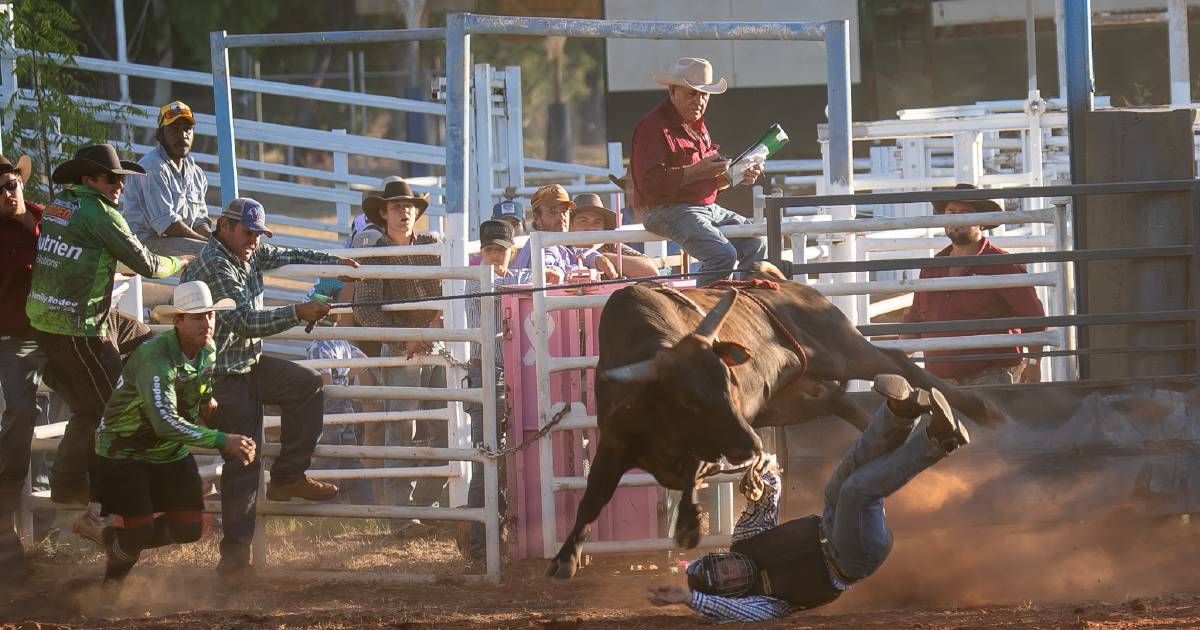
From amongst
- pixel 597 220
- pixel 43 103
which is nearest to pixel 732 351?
pixel 597 220

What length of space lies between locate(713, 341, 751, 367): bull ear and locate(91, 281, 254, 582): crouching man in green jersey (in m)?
2.26

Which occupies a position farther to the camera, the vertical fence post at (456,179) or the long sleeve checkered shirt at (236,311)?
the vertical fence post at (456,179)

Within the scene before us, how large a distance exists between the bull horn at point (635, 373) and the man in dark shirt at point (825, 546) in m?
0.59

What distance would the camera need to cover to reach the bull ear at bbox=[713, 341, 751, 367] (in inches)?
213

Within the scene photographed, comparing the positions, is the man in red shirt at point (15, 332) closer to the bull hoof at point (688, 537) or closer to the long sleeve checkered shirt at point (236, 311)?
the long sleeve checkered shirt at point (236, 311)

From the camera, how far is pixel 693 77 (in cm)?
697

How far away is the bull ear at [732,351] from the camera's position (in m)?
5.41

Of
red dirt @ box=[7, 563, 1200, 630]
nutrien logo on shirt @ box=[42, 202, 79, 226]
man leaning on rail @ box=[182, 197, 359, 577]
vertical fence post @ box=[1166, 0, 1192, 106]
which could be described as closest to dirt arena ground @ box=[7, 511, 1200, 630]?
red dirt @ box=[7, 563, 1200, 630]

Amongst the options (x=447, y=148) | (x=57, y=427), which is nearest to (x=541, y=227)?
(x=447, y=148)

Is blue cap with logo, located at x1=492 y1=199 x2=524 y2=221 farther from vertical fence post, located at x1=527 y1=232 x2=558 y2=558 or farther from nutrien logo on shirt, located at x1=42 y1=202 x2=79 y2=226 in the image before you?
nutrien logo on shirt, located at x1=42 y1=202 x2=79 y2=226

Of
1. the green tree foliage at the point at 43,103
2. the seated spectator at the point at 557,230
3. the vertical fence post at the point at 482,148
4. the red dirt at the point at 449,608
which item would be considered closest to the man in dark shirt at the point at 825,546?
the red dirt at the point at 449,608

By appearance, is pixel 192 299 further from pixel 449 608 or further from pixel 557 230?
pixel 557 230

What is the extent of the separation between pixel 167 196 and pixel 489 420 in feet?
9.74

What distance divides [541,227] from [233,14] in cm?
2004
